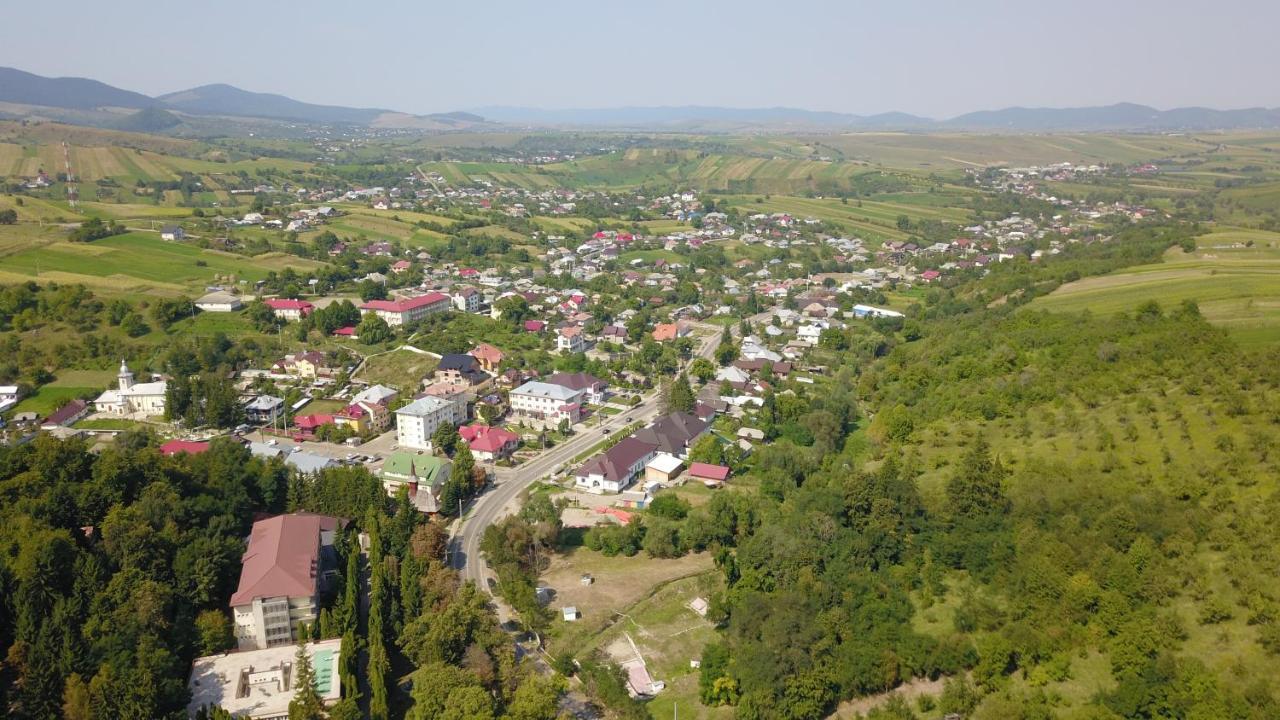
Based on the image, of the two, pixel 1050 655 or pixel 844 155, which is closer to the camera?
pixel 1050 655

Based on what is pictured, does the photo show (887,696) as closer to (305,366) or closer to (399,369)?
(399,369)

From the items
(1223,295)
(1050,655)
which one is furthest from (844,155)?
(1050,655)

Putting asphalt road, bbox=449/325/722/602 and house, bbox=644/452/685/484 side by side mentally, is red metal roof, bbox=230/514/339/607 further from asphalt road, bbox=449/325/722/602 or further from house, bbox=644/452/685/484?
house, bbox=644/452/685/484

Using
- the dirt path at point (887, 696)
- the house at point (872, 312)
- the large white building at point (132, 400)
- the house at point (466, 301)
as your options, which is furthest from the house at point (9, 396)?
the house at point (872, 312)

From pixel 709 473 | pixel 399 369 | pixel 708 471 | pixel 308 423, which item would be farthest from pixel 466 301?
pixel 709 473

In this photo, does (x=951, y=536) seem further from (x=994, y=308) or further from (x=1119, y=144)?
(x=1119, y=144)
